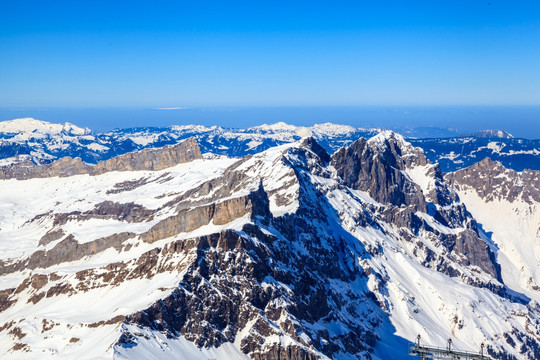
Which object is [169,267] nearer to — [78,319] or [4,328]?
[78,319]

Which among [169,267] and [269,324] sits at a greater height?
[169,267]

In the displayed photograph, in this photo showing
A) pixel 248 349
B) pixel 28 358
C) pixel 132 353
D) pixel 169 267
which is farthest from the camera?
pixel 169 267

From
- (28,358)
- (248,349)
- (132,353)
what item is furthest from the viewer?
(248,349)

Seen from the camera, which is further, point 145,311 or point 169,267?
point 169,267

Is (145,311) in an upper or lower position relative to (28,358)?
upper

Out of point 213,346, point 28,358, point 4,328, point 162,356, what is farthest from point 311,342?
point 4,328

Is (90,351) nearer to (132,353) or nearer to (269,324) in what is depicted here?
(132,353)

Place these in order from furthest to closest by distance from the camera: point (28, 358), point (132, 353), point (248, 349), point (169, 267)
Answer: point (169, 267), point (248, 349), point (28, 358), point (132, 353)

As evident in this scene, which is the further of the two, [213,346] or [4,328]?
[4,328]

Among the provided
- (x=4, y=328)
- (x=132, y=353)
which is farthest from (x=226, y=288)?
(x=4, y=328)
